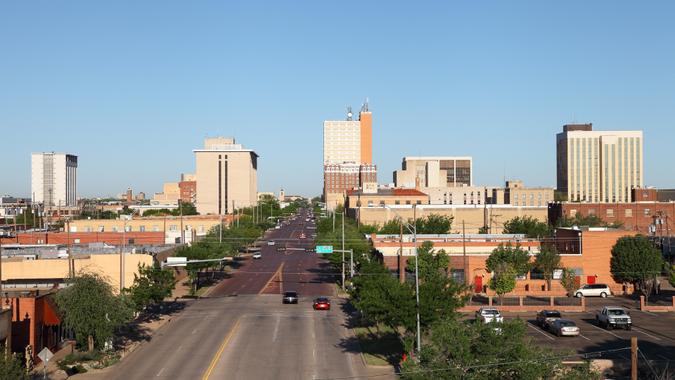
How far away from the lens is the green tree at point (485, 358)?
2248cm

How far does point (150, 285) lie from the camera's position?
51.4m

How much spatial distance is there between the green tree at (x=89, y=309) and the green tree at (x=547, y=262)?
38.0 m

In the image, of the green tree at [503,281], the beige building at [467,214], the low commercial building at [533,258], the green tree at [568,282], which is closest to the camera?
the green tree at [503,281]

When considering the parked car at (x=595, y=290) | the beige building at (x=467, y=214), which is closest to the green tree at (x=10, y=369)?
the parked car at (x=595, y=290)

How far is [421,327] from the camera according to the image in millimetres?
35625

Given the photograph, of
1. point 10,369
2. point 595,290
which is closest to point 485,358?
point 10,369

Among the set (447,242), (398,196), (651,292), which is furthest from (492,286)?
(398,196)

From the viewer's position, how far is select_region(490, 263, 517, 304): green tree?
58188 millimetres

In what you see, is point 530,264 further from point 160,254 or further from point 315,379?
point 315,379

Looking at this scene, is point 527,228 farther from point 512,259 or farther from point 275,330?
point 275,330

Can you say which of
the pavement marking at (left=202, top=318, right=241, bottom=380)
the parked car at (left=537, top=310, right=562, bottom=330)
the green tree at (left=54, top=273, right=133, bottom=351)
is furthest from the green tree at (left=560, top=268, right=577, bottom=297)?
the green tree at (left=54, top=273, right=133, bottom=351)

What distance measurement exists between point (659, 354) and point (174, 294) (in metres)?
43.0

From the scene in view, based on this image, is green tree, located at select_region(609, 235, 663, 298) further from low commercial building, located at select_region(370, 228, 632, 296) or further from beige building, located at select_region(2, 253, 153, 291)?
beige building, located at select_region(2, 253, 153, 291)

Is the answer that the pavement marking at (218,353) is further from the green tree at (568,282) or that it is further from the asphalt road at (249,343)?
the green tree at (568,282)
